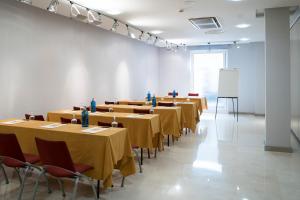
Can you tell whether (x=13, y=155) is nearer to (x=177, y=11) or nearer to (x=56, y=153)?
(x=56, y=153)

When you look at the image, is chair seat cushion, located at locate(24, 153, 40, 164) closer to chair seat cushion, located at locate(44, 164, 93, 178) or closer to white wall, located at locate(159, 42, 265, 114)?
chair seat cushion, located at locate(44, 164, 93, 178)

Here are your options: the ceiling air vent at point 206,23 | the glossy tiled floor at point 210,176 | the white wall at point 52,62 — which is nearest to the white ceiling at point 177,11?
the ceiling air vent at point 206,23

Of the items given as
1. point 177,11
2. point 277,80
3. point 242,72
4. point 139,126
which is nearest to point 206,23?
point 177,11

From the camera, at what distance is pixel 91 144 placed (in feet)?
9.43

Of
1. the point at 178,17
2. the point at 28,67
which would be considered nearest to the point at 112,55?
the point at 178,17

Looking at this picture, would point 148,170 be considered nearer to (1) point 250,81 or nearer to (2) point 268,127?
(2) point 268,127

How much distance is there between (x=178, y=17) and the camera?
602 centimetres

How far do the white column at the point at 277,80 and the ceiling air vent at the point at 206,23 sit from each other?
Answer: 53.5 inches

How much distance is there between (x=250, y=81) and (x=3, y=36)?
918 cm

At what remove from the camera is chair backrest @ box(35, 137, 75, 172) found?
99.5 inches

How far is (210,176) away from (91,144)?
1927 millimetres

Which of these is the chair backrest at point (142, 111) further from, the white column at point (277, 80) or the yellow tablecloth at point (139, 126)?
the white column at point (277, 80)

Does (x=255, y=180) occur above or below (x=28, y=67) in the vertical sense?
below

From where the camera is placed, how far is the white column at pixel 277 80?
512 centimetres
